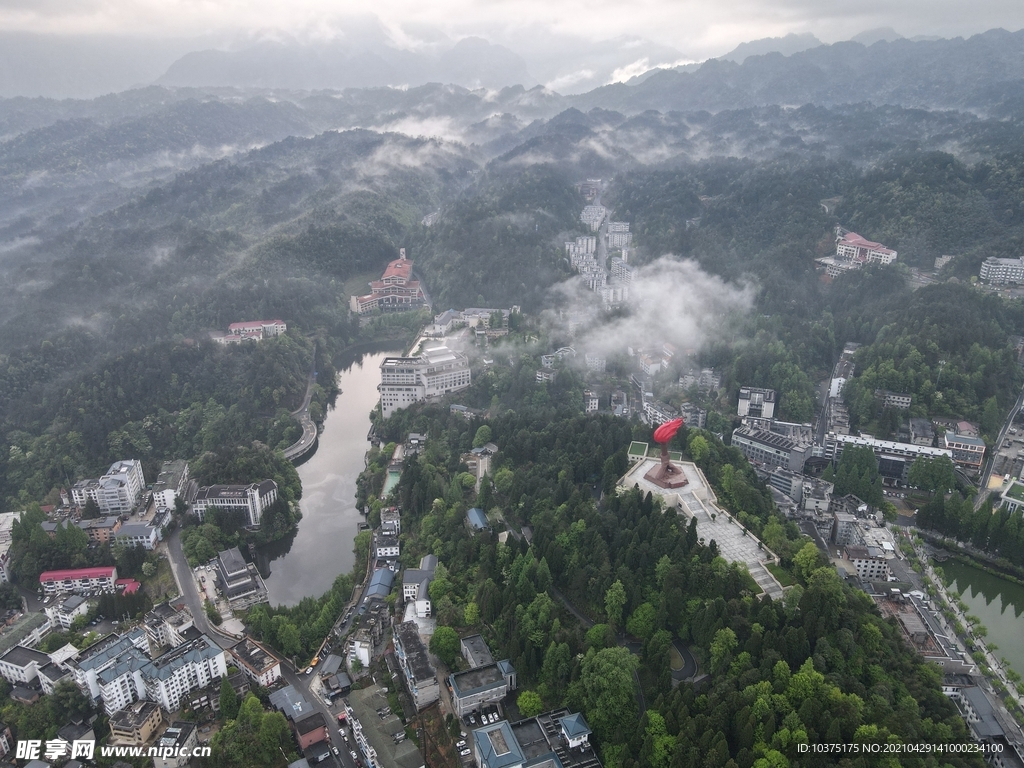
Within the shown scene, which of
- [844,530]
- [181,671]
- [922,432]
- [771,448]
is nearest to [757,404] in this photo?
[771,448]

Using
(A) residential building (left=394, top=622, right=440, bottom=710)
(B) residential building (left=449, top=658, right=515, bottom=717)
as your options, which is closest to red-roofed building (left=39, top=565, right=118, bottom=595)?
(A) residential building (left=394, top=622, right=440, bottom=710)

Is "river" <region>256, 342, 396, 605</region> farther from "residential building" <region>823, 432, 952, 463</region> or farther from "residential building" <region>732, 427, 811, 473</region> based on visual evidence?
"residential building" <region>823, 432, 952, 463</region>

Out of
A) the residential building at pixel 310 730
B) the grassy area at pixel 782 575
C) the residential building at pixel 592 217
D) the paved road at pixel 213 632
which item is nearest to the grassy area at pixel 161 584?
the paved road at pixel 213 632

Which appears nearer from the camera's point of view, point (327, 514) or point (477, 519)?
point (477, 519)

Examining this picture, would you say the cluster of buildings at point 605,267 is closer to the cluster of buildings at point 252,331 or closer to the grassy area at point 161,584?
the cluster of buildings at point 252,331

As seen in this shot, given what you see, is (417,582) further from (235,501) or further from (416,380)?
(416,380)

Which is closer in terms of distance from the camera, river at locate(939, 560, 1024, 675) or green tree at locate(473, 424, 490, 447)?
river at locate(939, 560, 1024, 675)

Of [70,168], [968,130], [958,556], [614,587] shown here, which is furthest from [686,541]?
[70,168]
